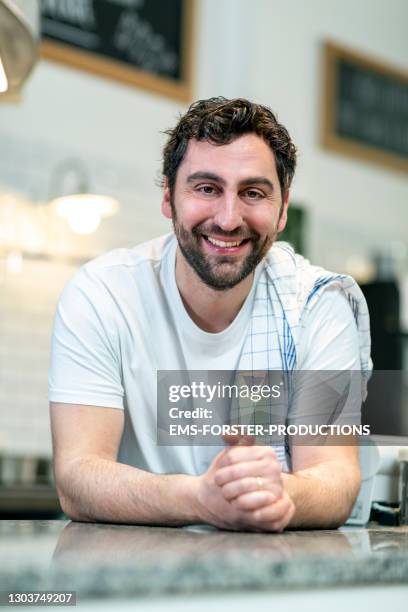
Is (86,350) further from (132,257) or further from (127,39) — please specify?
(127,39)

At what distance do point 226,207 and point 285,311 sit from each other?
22 centimetres

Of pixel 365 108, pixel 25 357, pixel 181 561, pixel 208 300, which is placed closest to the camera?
pixel 181 561

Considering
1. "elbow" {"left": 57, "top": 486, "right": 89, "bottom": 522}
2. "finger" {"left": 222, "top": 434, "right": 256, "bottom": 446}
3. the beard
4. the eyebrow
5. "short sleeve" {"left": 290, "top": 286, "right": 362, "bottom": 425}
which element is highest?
the eyebrow

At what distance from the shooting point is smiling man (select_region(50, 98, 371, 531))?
1540mm

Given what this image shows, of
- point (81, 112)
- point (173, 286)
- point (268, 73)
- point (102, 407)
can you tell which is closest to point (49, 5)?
point (81, 112)

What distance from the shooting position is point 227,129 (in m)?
1.65

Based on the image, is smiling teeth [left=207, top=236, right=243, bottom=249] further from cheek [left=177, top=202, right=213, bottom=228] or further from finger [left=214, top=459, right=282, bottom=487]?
finger [left=214, top=459, right=282, bottom=487]

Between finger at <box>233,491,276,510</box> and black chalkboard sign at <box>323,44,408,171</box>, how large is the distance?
3.20 metres

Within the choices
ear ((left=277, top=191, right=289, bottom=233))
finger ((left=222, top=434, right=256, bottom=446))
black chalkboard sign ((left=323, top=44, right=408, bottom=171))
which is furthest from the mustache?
black chalkboard sign ((left=323, top=44, right=408, bottom=171))

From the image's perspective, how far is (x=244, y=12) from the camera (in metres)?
3.97

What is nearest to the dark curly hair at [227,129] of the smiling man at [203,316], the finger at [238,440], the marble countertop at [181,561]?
the smiling man at [203,316]

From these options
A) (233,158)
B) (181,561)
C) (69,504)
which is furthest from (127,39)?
(181,561)

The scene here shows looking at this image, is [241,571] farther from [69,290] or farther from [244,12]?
[244,12]

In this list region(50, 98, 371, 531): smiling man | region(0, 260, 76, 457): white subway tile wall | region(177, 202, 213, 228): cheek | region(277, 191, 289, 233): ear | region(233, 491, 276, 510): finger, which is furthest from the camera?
region(0, 260, 76, 457): white subway tile wall
